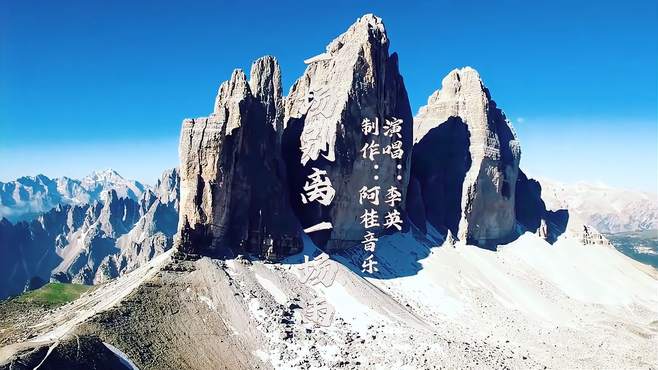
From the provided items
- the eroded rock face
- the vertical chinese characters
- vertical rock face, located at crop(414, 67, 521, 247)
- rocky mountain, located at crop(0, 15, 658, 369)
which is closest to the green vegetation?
rocky mountain, located at crop(0, 15, 658, 369)

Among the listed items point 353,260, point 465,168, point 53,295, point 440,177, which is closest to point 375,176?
point 353,260

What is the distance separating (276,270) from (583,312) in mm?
43729

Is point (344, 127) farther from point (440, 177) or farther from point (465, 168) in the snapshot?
point (465, 168)

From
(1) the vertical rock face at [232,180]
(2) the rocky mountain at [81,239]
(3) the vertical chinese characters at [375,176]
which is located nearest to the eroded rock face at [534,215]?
(3) the vertical chinese characters at [375,176]

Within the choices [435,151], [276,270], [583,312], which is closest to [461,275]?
[583,312]

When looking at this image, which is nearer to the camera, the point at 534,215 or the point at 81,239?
the point at 534,215

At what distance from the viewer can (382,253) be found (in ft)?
242

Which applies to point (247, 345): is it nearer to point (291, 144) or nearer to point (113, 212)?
point (291, 144)

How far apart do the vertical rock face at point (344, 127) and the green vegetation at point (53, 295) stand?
37700 millimetres

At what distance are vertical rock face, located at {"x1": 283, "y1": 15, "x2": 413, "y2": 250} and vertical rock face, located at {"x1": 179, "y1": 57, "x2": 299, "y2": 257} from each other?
5.17 metres

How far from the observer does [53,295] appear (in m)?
83.1

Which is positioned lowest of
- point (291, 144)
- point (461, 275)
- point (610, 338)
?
point (610, 338)

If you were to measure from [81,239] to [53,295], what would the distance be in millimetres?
102999

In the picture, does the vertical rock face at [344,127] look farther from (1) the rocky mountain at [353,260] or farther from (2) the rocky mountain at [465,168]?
(2) the rocky mountain at [465,168]
